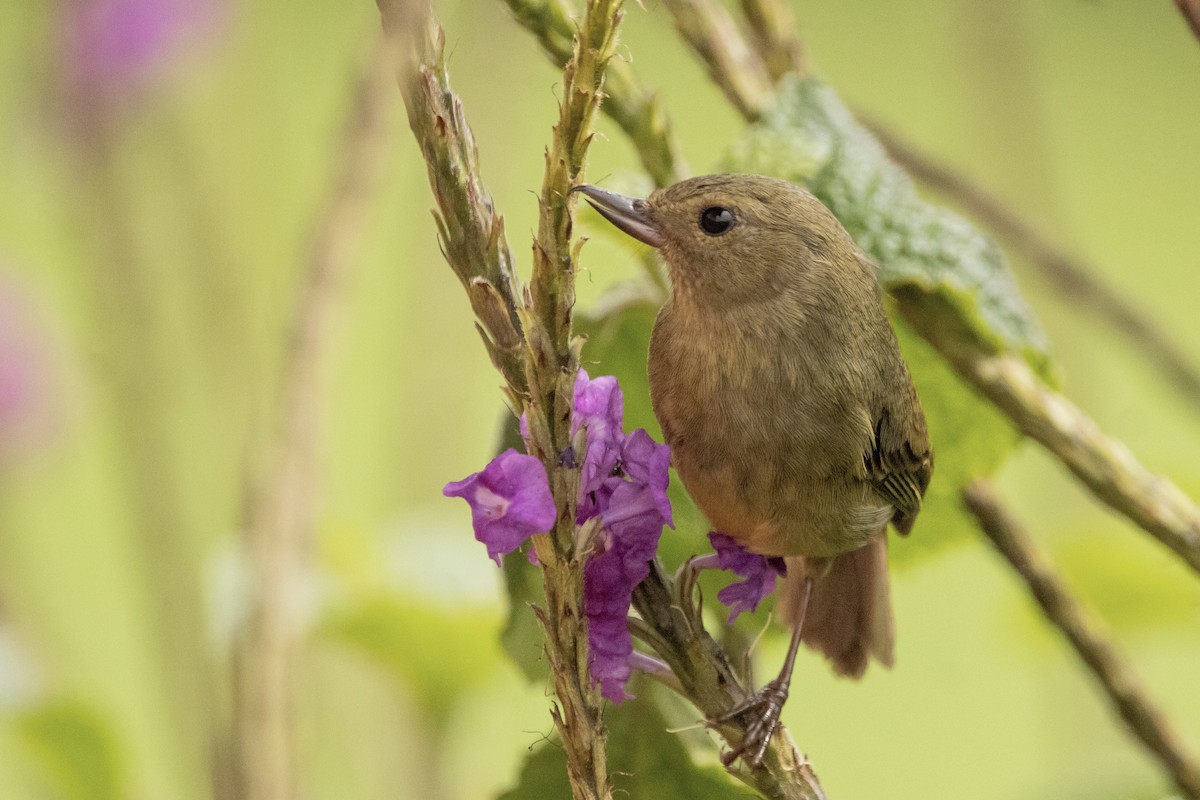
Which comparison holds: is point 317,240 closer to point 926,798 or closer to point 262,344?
point 262,344

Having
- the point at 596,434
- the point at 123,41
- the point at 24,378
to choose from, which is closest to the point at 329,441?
the point at 24,378

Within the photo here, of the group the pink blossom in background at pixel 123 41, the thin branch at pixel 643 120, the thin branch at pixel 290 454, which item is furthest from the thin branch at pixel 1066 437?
the pink blossom in background at pixel 123 41

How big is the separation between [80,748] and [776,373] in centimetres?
52

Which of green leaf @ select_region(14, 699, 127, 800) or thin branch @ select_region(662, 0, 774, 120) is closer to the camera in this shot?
thin branch @ select_region(662, 0, 774, 120)

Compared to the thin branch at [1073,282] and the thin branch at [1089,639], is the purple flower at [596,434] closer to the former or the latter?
the thin branch at [1089,639]

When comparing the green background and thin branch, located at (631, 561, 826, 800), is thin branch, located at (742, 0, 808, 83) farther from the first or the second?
thin branch, located at (631, 561, 826, 800)

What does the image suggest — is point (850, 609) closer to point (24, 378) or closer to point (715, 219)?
point (715, 219)

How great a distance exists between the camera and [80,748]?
805 mm

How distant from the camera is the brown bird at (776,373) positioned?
55 cm

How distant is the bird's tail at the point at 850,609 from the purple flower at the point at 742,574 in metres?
0.10

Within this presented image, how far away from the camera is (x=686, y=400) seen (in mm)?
552

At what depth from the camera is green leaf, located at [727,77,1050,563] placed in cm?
62

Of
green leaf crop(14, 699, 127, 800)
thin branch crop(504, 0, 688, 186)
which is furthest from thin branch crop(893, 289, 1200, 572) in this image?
green leaf crop(14, 699, 127, 800)

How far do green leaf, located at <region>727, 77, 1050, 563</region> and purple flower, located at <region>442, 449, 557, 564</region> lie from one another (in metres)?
0.29
